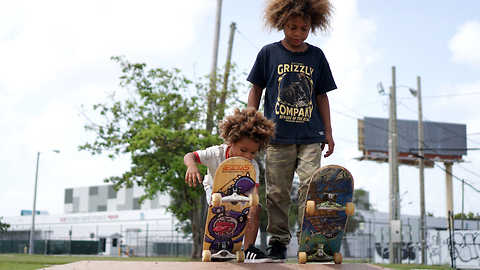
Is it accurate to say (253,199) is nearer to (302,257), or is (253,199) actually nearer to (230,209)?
(230,209)

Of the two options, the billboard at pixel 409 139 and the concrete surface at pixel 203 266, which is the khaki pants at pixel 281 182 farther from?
the billboard at pixel 409 139

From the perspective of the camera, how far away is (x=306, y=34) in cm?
379

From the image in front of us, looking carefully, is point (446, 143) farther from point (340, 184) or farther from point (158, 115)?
point (340, 184)

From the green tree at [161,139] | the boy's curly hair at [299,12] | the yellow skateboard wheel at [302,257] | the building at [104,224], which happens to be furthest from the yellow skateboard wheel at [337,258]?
the building at [104,224]

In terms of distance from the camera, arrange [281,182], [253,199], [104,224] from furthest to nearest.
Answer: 1. [104,224]
2. [281,182]
3. [253,199]

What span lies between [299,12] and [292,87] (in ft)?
2.07

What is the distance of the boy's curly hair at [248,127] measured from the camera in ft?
11.2

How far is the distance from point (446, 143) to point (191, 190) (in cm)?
2692

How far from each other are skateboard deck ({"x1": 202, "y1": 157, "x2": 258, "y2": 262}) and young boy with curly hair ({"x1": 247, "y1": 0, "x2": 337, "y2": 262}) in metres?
0.51

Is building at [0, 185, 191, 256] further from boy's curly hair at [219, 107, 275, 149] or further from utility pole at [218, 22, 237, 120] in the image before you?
boy's curly hair at [219, 107, 275, 149]

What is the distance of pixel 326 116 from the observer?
3924 millimetres

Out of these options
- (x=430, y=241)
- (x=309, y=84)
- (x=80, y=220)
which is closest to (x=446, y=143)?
(x=430, y=241)

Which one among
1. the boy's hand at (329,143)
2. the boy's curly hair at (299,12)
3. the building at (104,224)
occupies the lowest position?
the building at (104,224)

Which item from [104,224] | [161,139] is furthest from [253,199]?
[104,224]
